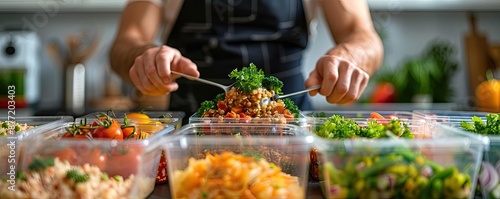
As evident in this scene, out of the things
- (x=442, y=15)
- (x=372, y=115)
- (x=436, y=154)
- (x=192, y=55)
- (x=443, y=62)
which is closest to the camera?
(x=436, y=154)

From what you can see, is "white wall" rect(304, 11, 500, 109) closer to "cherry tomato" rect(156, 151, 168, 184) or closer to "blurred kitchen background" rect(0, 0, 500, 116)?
"blurred kitchen background" rect(0, 0, 500, 116)

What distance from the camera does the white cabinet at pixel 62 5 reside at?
300 cm

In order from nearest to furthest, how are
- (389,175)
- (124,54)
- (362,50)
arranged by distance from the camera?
(389,175) < (362,50) < (124,54)

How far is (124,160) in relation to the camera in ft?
2.73

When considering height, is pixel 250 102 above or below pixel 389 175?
above

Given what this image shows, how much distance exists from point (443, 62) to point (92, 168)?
2.63 metres

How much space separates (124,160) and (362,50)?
84cm

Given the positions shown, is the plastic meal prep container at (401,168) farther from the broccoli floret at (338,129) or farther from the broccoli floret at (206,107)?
the broccoli floret at (206,107)

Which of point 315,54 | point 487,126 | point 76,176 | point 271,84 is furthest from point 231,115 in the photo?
point 315,54

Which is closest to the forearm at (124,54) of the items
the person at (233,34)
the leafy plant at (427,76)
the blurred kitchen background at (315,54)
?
the person at (233,34)

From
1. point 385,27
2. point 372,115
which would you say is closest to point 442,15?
point 385,27

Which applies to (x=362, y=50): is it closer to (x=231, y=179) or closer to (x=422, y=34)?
(x=231, y=179)

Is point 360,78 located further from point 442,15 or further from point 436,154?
point 442,15

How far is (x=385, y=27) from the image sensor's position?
10.6 ft
